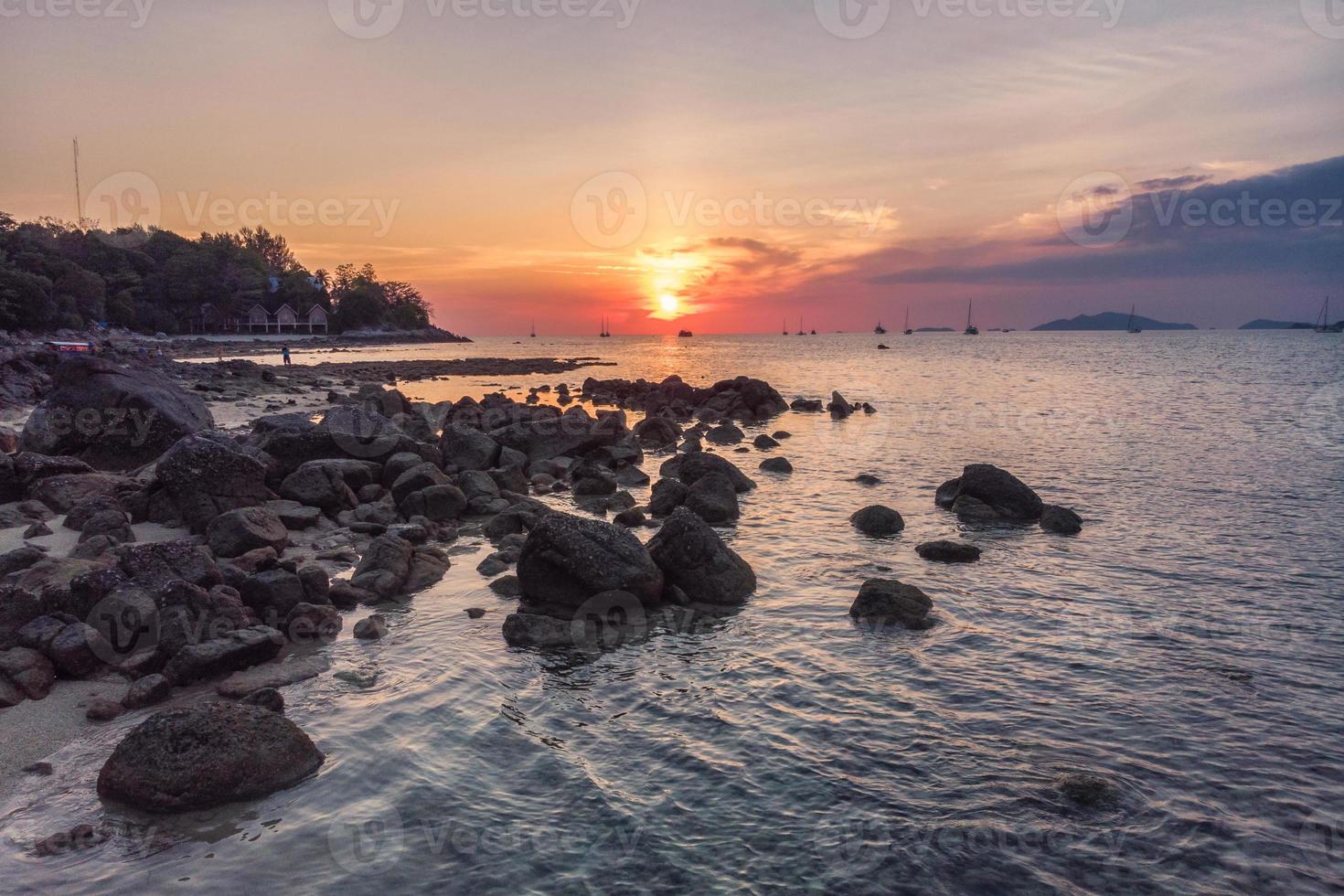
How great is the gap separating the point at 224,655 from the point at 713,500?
10.4 metres

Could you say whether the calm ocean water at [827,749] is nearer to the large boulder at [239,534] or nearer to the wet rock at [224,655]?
the wet rock at [224,655]

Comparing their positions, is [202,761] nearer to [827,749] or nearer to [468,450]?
[827,749]

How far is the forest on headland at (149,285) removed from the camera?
235ft

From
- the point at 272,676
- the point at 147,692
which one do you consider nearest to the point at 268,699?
the point at 272,676

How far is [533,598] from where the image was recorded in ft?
37.9

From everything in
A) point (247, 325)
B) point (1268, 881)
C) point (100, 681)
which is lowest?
point (1268, 881)

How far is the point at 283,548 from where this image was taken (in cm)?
1288

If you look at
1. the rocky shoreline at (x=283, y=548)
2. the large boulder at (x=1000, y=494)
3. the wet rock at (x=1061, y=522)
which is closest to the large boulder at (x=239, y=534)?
the rocky shoreline at (x=283, y=548)

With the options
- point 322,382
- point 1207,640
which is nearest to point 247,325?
point 322,382

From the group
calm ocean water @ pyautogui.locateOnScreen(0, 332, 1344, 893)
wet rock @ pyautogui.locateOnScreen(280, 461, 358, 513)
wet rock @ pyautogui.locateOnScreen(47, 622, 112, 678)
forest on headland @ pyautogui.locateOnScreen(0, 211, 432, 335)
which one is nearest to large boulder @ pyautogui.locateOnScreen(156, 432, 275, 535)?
wet rock @ pyautogui.locateOnScreen(280, 461, 358, 513)

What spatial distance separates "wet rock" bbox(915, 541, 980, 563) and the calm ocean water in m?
0.38

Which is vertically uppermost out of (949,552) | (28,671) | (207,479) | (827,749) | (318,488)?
(207,479)

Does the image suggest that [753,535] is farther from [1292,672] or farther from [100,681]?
[100,681]

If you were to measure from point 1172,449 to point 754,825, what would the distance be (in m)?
28.4
